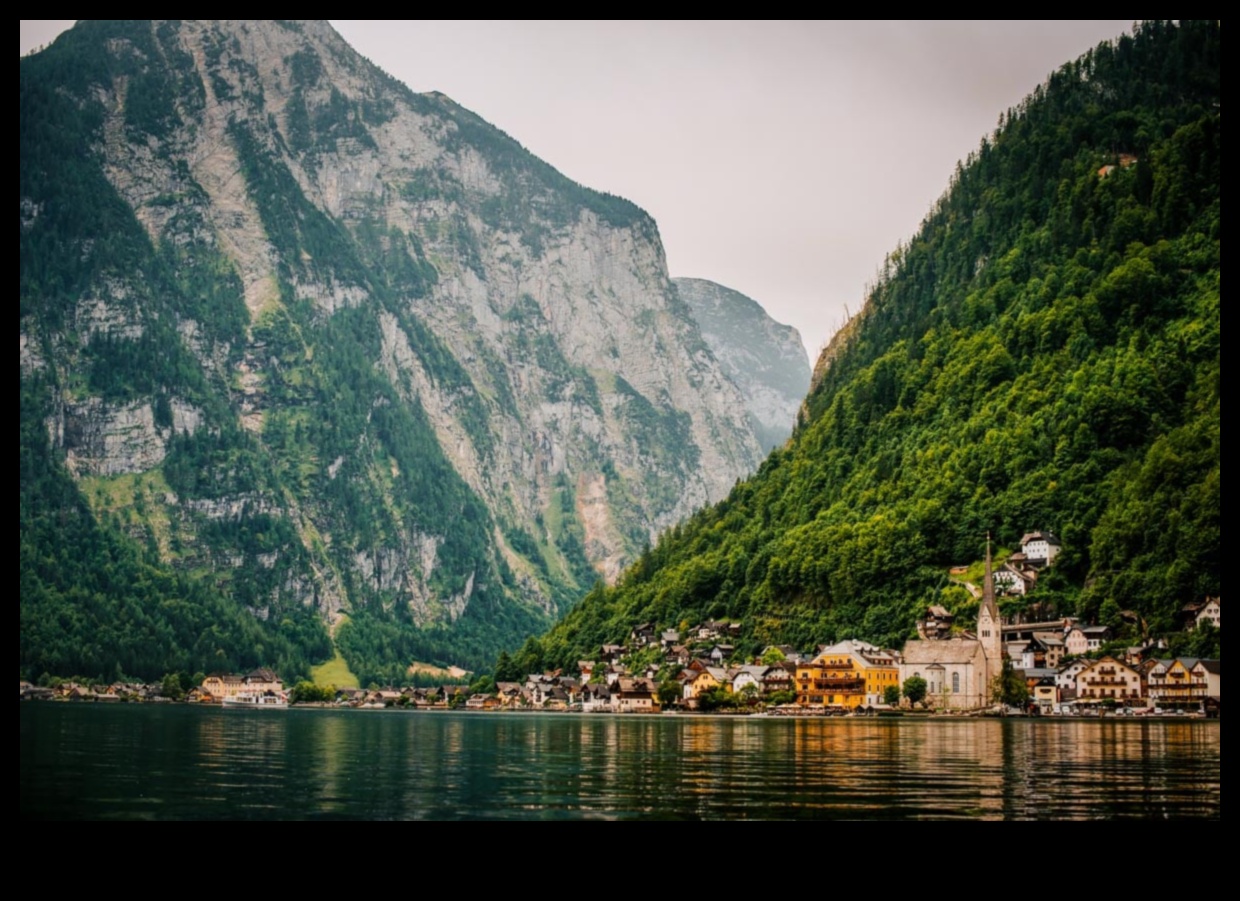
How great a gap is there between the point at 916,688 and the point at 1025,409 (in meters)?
33.4

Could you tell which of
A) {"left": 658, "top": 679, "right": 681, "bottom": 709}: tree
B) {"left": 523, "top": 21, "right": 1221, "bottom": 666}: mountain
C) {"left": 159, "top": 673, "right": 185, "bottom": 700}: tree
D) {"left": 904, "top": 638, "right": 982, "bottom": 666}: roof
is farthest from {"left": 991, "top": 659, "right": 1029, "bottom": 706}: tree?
{"left": 159, "top": 673, "right": 185, "bottom": 700}: tree

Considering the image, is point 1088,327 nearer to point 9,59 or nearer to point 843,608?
point 843,608

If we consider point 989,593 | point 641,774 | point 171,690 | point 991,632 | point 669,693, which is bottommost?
point 171,690

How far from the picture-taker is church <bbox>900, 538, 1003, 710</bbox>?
103688 mm

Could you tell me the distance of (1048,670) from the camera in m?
101

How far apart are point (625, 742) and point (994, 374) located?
78663mm

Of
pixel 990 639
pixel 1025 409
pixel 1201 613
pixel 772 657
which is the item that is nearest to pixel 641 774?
pixel 1201 613

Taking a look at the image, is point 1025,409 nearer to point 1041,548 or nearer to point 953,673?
point 1041,548

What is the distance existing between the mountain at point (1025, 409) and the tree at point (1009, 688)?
6.38 m

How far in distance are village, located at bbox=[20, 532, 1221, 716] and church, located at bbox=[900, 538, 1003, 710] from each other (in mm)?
86

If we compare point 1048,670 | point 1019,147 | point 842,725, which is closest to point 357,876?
point 842,725

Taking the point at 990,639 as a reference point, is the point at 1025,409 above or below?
above

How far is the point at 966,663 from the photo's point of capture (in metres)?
104

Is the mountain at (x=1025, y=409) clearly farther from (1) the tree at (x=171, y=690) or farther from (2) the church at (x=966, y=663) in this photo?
(1) the tree at (x=171, y=690)
